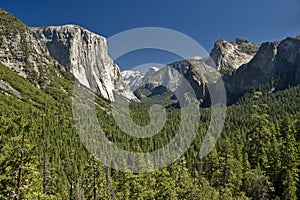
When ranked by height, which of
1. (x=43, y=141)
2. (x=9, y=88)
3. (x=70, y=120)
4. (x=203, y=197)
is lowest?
(x=203, y=197)

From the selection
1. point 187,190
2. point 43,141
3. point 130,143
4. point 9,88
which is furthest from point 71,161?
point 9,88

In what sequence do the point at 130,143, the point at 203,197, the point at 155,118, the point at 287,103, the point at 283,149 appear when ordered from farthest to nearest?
the point at 155,118 → the point at 287,103 → the point at 130,143 → the point at 283,149 → the point at 203,197

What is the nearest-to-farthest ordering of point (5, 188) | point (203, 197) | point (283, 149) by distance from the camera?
point (5, 188), point (203, 197), point (283, 149)

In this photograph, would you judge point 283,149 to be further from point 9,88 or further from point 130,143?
point 9,88

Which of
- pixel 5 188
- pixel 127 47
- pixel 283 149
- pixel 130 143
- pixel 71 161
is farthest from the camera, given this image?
pixel 130 143

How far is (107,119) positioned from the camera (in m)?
182

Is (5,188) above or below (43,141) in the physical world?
below

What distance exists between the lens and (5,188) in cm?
2027

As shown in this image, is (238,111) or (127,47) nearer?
(127,47)

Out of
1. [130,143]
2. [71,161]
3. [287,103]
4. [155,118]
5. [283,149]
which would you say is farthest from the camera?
[155,118]

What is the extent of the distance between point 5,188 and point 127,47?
1502 cm

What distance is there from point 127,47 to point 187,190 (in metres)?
20.6

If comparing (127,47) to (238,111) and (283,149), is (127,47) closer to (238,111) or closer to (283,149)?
(283,149)

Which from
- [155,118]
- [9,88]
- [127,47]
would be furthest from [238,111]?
[127,47]
